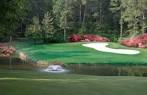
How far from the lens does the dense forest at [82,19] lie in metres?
64.6

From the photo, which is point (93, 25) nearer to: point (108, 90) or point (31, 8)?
point (31, 8)

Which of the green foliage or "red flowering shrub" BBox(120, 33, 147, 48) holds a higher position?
the green foliage

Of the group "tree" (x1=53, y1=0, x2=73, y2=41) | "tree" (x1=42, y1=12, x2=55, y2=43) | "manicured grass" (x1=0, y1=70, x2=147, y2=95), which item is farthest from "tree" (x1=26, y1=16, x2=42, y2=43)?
"manicured grass" (x1=0, y1=70, x2=147, y2=95)

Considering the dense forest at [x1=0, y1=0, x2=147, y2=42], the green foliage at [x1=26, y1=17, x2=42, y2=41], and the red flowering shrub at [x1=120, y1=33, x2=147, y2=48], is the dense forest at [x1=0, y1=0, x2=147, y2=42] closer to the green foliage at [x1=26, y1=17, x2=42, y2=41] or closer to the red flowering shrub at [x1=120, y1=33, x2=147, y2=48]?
the green foliage at [x1=26, y1=17, x2=42, y2=41]

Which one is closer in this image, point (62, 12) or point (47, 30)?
point (47, 30)

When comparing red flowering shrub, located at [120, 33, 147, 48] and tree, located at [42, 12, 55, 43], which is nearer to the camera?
red flowering shrub, located at [120, 33, 147, 48]

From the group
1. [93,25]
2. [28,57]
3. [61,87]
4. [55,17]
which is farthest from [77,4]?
[61,87]

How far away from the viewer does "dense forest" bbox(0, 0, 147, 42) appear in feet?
212

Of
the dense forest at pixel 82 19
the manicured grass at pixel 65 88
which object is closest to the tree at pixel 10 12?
the manicured grass at pixel 65 88

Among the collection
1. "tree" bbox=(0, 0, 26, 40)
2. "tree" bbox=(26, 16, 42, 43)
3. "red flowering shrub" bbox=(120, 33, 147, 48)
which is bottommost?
"red flowering shrub" bbox=(120, 33, 147, 48)

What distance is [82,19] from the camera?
283 ft

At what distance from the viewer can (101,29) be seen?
76.9 meters

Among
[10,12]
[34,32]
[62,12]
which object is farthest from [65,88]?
[62,12]

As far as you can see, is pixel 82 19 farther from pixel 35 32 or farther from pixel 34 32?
pixel 35 32
